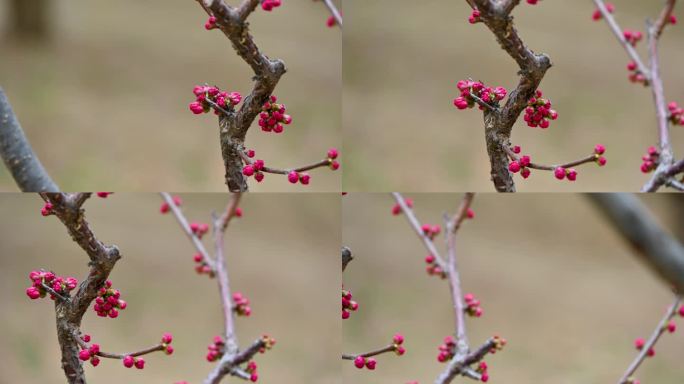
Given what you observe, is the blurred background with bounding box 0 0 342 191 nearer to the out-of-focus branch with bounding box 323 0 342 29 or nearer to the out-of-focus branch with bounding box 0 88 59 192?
the out-of-focus branch with bounding box 323 0 342 29

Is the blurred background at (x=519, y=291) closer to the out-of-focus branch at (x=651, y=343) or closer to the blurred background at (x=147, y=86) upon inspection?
the out-of-focus branch at (x=651, y=343)

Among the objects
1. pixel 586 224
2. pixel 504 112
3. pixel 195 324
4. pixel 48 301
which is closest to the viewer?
pixel 504 112

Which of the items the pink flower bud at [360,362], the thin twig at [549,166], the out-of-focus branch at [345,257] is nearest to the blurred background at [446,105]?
the thin twig at [549,166]

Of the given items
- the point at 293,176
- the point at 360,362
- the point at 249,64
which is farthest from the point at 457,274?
the point at 249,64

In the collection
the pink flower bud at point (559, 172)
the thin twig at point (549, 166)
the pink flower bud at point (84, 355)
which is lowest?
the pink flower bud at point (84, 355)

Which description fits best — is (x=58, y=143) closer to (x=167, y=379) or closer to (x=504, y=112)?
(x=167, y=379)

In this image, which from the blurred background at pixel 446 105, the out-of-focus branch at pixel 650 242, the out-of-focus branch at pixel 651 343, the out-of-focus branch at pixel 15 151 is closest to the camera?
the out-of-focus branch at pixel 650 242

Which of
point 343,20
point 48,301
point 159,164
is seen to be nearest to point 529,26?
point 343,20
